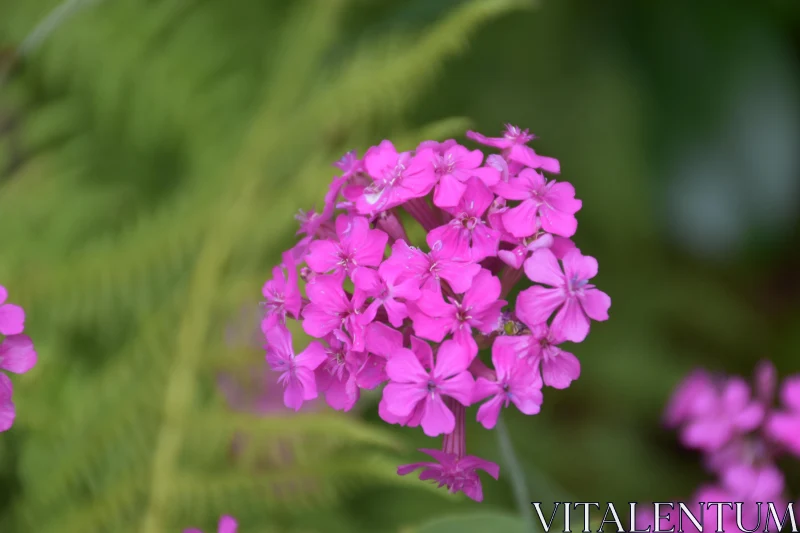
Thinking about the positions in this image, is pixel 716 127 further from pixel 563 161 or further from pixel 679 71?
pixel 563 161

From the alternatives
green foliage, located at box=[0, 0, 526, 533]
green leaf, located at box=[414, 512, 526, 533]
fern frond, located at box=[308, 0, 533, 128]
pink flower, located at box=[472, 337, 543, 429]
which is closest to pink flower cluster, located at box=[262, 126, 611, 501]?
pink flower, located at box=[472, 337, 543, 429]

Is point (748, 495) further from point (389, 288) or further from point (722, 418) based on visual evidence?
point (389, 288)

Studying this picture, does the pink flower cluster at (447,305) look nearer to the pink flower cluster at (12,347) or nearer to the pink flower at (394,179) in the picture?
the pink flower at (394,179)

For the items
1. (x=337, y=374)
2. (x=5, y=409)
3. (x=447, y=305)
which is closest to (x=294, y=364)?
(x=337, y=374)

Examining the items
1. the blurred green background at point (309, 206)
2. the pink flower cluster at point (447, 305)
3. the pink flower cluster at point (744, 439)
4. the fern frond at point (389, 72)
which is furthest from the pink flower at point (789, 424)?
the fern frond at point (389, 72)

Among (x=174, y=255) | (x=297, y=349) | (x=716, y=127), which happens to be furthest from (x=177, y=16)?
(x=716, y=127)
